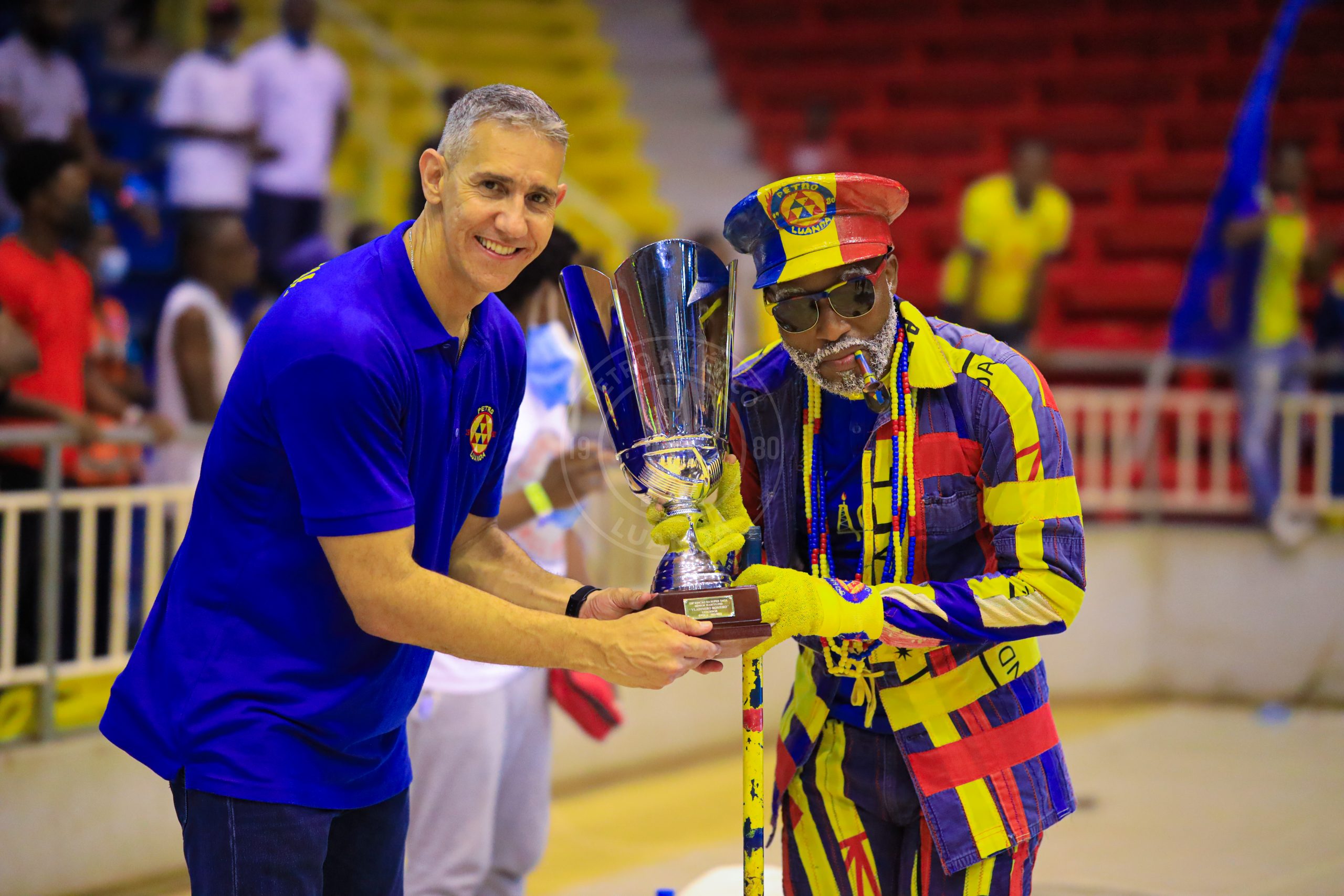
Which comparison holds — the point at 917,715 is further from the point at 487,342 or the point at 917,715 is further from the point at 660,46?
the point at 660,46

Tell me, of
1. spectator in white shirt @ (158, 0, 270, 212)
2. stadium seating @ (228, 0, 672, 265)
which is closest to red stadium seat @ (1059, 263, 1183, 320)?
stadium seating @ (228, 0, 672, 265)

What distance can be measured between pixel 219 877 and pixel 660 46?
33.4 ft

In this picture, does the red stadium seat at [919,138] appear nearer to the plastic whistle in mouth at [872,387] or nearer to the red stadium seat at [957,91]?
the red stadium seat at [957,91]

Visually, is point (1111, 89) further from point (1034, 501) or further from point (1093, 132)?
point (1034, 501)

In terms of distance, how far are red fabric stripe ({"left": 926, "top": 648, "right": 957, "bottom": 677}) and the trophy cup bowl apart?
0.35m

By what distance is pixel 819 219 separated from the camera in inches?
84.7

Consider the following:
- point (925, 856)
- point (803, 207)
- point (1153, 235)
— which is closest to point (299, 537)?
point (803, 207)

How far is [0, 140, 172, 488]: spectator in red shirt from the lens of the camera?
4.58 metres

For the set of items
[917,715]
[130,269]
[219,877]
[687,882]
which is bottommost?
[687,882]

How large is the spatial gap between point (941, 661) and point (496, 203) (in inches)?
39.2

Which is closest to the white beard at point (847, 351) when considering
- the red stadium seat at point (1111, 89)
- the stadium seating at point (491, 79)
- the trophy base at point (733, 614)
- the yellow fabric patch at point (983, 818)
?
the trophy base at point (733, 614)

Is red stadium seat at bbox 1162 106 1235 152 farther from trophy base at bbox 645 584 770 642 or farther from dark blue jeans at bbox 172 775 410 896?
dark blue jeans at bbox 172 775 410 896

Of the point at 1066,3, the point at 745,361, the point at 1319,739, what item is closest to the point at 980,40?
the point at 1066,3

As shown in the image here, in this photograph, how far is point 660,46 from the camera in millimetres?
11406
